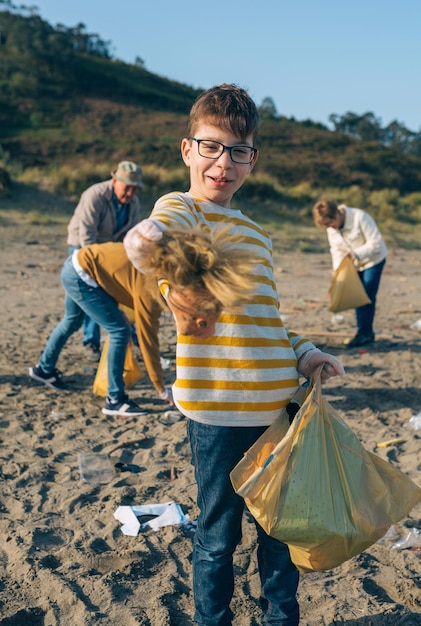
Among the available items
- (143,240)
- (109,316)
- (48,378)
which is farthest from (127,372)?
(143,240)

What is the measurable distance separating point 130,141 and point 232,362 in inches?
1275

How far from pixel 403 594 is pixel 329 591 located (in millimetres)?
327

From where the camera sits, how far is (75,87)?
4116 cm

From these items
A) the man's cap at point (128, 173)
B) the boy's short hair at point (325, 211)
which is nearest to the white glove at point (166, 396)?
the man's cap at point (128, 173)

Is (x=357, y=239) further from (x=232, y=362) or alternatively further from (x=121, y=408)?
(x=232, y=362)

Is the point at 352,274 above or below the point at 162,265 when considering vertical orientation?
below

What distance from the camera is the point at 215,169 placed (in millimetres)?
2127

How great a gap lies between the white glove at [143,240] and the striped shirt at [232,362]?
0.87ft

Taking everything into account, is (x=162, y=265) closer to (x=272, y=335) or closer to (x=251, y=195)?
(x=272, y=335)

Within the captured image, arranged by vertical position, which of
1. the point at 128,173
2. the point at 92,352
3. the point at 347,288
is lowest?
the point at 92,352

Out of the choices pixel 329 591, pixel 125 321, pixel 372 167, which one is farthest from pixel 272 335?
pixel 372 167

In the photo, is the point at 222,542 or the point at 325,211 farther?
the point at 325,211

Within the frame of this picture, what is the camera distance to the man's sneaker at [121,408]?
5215 millimetres

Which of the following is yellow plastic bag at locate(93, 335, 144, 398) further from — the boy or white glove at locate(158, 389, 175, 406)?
the boy
